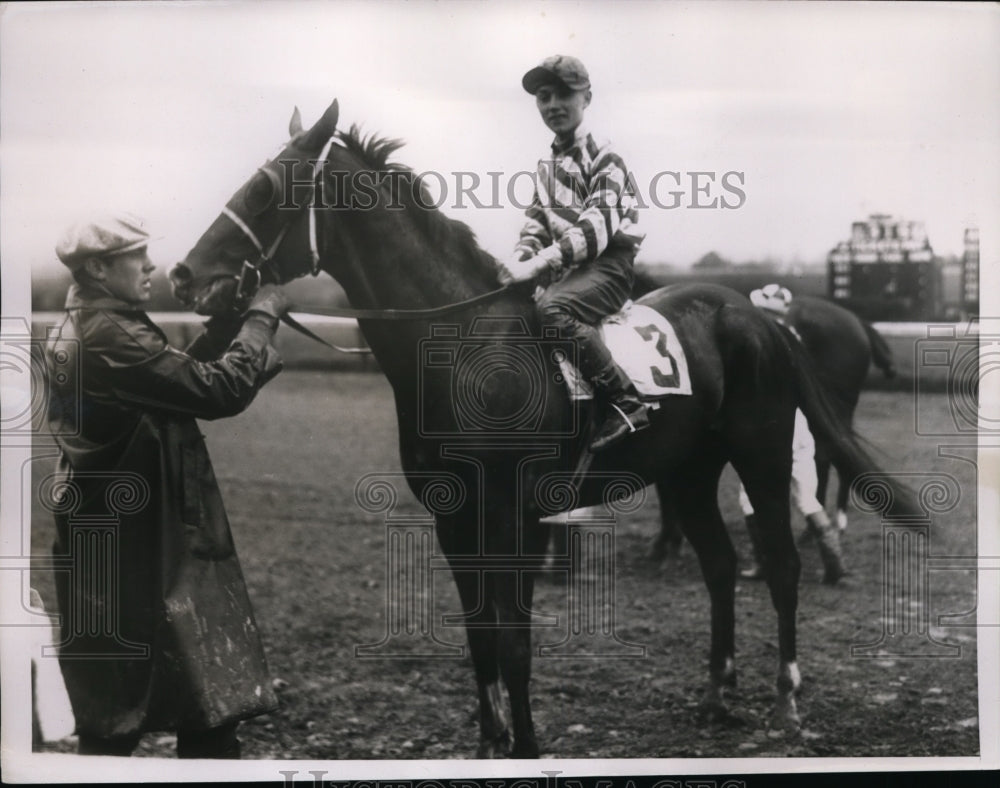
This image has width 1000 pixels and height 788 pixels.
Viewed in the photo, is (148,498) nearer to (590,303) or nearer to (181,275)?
(181,275)

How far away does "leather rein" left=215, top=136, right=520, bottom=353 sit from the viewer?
3863 mm

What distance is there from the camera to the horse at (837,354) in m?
4.37

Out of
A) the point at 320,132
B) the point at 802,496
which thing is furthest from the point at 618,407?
the point at 320,132

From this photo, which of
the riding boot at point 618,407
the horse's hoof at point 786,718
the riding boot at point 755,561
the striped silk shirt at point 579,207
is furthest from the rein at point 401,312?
the horse's hoof at point 786,718

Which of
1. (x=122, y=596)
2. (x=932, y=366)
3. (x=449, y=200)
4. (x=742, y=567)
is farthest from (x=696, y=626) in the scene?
(x=122, y=596)

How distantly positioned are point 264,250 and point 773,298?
2.05 meters

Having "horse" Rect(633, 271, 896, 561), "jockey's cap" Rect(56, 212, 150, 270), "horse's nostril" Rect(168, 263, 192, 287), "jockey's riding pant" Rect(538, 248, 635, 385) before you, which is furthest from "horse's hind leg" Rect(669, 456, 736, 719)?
"jockey's cap" Rect(56, 212, 150, 270)

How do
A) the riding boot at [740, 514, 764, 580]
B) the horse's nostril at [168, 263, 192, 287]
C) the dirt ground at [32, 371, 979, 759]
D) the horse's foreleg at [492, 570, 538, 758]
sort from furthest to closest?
the riding boot at [740, 514, 764, 580], the dirt ground at [32, 371, 979, 759], the horse's foreleg at [492, 570, 538, 758], the horse's nostril at [168, 263, 192, 287]

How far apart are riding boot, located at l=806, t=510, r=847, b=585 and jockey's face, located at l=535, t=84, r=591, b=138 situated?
1.88 metres

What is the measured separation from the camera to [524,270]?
13.0ft

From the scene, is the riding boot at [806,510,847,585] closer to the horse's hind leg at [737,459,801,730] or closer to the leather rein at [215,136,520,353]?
the horse's hind leg at [737,459,801,730]

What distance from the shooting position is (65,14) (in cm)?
422

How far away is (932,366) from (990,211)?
68cm

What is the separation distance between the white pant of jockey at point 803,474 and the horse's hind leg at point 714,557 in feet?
0.48
